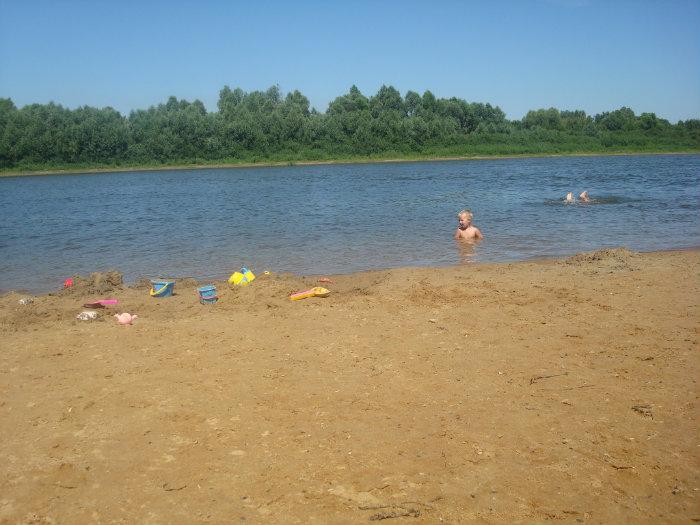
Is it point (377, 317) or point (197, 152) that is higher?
point (197, 152)

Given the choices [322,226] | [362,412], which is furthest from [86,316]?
[322,226]

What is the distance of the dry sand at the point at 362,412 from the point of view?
3.77 meters

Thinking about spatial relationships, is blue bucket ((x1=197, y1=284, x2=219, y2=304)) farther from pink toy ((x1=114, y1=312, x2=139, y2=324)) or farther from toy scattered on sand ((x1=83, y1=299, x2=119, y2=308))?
toy scattered on sand ((x1=83, y1=299, x2=119, y2=308))

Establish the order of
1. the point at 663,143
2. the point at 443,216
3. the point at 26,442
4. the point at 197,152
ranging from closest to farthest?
the point at 26,442, the point at 443,216, the point at 197,152, the point at 663,143

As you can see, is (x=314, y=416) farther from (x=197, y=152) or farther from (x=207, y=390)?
(x=197, y=152)

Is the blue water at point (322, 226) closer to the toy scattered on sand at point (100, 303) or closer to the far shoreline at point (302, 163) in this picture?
the toy scattered on sand at point (100, 303)

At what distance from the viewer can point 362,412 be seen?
493 centimetres

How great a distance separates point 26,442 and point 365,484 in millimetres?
2725

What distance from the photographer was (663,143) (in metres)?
71.5

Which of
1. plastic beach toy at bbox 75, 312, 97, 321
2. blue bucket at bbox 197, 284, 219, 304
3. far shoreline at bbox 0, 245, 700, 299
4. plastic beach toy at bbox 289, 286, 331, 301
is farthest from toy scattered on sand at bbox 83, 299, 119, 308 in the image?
plastic beach toy at bbox 289, 286, 331, 301

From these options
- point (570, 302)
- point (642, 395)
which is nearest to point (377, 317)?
point (570, 302)

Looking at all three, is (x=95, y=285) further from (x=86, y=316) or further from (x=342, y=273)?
(x=342, y=273)

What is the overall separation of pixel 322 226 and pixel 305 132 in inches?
1947

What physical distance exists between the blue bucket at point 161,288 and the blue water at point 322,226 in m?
2.46
